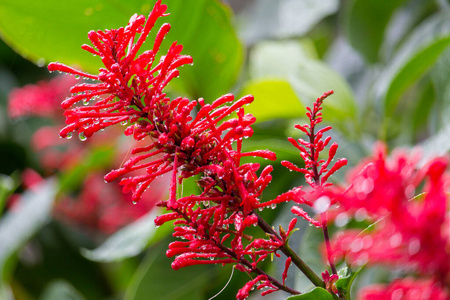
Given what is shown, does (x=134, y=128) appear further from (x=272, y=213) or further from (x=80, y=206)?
(x=80, y=206)

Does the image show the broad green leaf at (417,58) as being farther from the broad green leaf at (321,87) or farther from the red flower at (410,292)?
the red flower at (410,292)

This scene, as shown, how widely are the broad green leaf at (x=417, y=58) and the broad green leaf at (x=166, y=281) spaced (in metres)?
0.42

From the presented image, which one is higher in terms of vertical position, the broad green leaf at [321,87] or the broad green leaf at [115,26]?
the broad green leaf at [115,26]

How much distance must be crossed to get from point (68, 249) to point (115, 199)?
0.19 meters

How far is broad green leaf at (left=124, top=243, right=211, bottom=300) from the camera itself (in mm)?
912

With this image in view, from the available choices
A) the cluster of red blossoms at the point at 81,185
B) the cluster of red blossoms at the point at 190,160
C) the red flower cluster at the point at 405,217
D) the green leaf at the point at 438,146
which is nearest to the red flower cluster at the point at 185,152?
the cluster of red blossoms at the point at 190,160

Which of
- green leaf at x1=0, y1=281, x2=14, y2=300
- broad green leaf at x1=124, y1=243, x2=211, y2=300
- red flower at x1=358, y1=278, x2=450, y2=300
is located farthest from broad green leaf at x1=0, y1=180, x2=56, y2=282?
red flower at x1=358, y1=278, x2=450, y2=300

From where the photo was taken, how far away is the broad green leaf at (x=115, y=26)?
0.85 meters

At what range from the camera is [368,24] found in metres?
1.22

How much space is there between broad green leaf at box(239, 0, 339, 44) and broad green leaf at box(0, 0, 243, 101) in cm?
33

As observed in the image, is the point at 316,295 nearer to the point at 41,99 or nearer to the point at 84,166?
the point at 84,166

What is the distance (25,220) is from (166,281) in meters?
0.43

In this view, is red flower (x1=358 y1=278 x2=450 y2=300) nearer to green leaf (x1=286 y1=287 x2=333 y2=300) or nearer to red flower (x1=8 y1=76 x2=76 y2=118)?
green leaf (x1=286 y1=287 x2=333 y2=300)

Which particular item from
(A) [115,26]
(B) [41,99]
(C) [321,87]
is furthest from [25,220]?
(C) [321,87]
